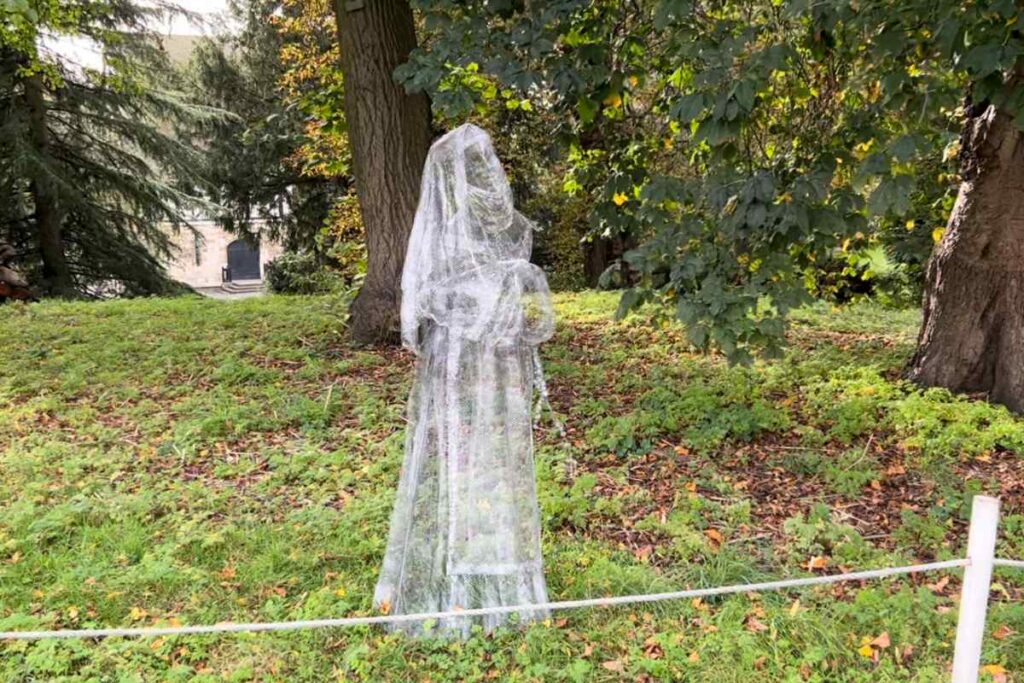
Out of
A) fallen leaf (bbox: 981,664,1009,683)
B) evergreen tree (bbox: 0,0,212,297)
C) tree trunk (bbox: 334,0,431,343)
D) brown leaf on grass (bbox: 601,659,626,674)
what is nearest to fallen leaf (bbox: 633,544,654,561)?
brown leaf on grass (bbox: 601,659,626,674)

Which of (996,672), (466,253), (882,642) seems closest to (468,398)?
(466,253)

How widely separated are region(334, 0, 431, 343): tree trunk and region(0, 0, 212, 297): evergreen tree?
9.77 metres

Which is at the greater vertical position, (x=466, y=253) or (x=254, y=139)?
(x=254, y=139)

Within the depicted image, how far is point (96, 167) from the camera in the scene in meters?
15.2

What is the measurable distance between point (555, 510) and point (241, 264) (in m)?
31.6

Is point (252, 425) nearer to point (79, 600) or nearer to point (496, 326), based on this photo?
point (79, 600)

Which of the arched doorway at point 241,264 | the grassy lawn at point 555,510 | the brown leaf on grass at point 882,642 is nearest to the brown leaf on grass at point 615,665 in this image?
the grassy lawn at point 555,510

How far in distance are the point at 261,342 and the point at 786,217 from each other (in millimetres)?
5245

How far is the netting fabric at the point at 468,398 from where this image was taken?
2.68m

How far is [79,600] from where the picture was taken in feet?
10.9

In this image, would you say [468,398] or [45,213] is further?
[45,213]

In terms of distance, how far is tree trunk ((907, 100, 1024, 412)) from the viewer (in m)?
5.08

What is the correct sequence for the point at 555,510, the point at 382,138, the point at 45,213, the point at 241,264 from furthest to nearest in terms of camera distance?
the point at 241,264 → the point at 45,213 → the point at 382,138 → the point at 555,510

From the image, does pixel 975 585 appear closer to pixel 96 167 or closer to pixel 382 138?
pixel 382 138
